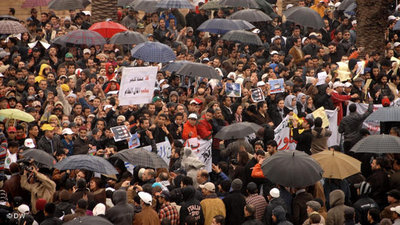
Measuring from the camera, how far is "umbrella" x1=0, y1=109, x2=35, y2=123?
58.4ft

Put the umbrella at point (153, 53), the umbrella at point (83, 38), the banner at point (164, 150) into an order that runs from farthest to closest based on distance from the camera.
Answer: the umbrella at point (83, 38)
the umbrella at point (153, 53)
the banner at point (164, 150)

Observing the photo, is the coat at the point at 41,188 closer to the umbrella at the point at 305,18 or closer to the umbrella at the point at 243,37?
the umbrella at the point at 243,37

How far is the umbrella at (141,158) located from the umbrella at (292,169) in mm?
1762

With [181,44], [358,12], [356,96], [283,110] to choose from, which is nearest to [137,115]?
[283,110]

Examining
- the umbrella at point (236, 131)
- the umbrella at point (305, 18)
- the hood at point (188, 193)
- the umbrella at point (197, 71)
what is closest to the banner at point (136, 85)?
the umbrella at point (197, 71)

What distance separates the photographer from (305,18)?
25.1 m

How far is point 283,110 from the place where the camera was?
19.8 metres

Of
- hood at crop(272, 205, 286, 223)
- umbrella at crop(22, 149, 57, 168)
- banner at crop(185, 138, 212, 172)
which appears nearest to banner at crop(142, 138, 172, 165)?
banner at crop(185, 138, 212, 172)

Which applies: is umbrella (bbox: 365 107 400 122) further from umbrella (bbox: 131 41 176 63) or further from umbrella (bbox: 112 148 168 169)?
umbrella (bbox: 131 41 176 63)

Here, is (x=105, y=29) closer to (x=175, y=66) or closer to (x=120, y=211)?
(x=175, y=66)

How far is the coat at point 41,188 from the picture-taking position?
48.3 ft

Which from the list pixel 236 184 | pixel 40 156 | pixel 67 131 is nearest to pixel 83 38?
pixel 67 131

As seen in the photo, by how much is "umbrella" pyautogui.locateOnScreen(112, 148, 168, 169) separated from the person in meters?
1.37

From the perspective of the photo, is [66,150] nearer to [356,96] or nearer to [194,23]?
[356,96]
